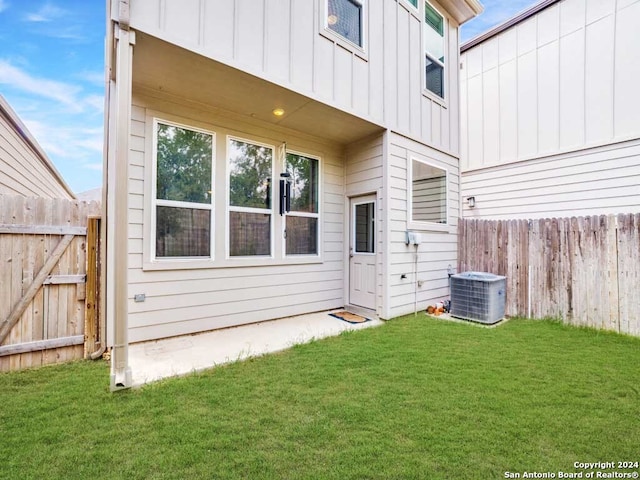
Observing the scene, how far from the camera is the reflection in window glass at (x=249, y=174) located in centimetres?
448

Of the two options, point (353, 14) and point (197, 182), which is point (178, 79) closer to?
point (197, 182)

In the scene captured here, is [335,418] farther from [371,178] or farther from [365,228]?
[371,178]

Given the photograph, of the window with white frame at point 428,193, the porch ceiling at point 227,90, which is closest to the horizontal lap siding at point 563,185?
the window with white frame at point 428,193

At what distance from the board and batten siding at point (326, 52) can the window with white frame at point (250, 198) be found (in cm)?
124

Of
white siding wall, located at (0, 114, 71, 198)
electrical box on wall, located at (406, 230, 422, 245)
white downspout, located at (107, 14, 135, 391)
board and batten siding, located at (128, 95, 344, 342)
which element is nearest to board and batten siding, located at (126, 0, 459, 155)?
white downspout, located at (107, 14, 135, 391)

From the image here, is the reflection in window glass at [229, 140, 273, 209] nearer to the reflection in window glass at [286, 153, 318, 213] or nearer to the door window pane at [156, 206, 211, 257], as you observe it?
the reflection in window glass at [286, 153, 318, 213]

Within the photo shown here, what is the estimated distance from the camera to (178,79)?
3572mm

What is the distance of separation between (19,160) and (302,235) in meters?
5.93

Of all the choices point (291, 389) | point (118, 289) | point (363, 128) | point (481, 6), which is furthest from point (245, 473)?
point (481, 6)

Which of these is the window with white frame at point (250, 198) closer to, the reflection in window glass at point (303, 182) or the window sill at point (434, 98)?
the reflection in window glass at point (303, 182)

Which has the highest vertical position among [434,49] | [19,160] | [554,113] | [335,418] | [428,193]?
[434,49]

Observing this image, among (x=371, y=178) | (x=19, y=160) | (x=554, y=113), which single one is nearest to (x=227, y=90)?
(x=371, y=178)

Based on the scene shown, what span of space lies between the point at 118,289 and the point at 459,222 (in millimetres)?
6071

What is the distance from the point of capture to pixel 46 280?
3150 mm
